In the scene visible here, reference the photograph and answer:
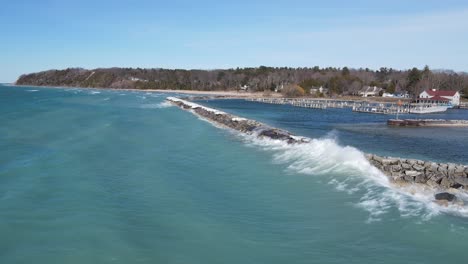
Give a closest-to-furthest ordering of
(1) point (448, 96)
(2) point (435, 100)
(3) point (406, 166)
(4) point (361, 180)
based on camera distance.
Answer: (4) point (361, 180), (3) point (406, 166), (2) point (435, 100), (1) point (448, 96)

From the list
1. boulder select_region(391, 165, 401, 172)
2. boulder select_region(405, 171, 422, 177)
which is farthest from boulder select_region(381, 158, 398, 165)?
boulder select_region(405, 171, 422, 177)

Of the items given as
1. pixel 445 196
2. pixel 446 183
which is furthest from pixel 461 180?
pixel 445 196

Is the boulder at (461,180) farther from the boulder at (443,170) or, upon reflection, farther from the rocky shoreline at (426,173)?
the boulder at (443,170)

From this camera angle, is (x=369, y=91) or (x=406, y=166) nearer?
(x=406, y=166)

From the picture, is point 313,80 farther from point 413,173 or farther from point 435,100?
point 413,173

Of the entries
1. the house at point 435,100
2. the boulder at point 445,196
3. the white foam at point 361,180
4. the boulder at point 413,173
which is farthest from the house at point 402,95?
the boulder at point 445,196
